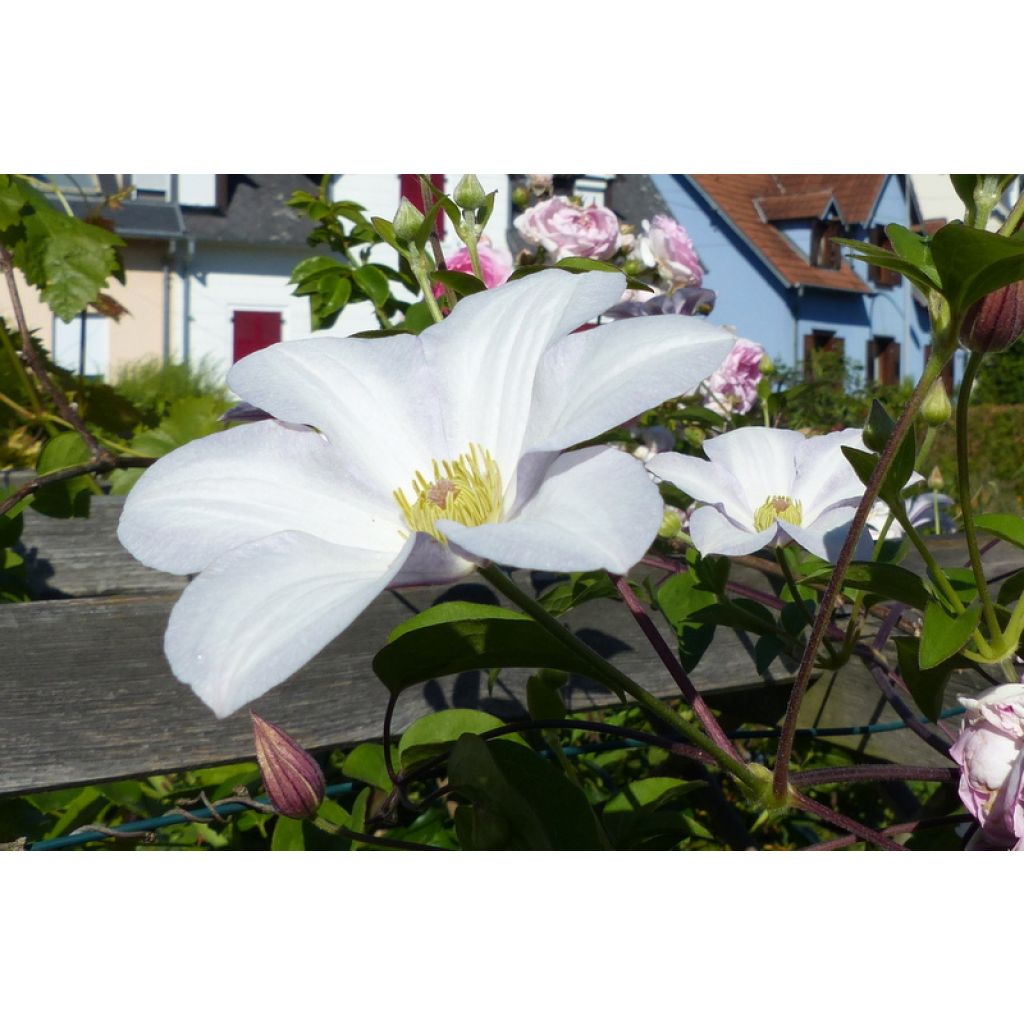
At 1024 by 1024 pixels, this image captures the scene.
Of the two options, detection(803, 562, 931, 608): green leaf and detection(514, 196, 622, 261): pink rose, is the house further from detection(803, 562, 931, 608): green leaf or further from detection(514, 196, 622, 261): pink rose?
detection(803, 562, 931, 608): green leaf

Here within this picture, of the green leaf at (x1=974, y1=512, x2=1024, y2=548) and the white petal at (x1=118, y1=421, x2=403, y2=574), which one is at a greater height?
the white petal at (x1=118, y1=421, x2=403, y2=574)

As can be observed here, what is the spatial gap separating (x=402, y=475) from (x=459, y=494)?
38 mm

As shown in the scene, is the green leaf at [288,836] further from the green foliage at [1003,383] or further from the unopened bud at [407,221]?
the green foliage at [1003,383]

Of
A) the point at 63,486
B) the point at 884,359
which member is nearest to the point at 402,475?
the point at 63,486

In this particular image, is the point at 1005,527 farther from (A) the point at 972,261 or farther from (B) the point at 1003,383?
(B) the point at 1003,383

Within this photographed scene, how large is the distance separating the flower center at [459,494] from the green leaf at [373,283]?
79 cm

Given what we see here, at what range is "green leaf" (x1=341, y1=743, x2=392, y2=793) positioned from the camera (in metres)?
0.67

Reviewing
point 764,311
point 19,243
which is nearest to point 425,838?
point 19,243

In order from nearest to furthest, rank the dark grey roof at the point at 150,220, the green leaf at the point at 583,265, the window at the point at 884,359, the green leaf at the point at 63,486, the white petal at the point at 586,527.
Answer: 1. the white petal at the point at 586,527
2. the green leaf at the point at 583,265
3. the green leaf at the point at 63,486
4. the dark grey roof at the point at 150,220
5. the window at the point at 884,359

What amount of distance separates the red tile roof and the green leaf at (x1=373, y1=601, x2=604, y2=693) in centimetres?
1116

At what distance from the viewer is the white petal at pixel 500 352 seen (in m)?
0.40

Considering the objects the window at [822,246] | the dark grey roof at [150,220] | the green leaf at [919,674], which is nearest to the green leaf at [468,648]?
the green leaf at [919,674]

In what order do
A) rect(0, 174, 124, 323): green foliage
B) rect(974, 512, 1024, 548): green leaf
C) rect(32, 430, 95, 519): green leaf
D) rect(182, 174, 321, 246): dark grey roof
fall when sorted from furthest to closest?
rect(182, 174, 321, 246): dark grey roof < rect(0, 174, 124, 323): green foliage < rect(32, 430, 95, 519): green leaf < rect(974, 512, 1024, 548): green leaf

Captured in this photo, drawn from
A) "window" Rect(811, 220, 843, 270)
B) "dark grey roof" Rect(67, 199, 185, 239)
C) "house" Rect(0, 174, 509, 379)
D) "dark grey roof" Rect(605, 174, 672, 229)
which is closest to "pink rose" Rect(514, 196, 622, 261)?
"house" Rect(0, 174, 509, 379)
